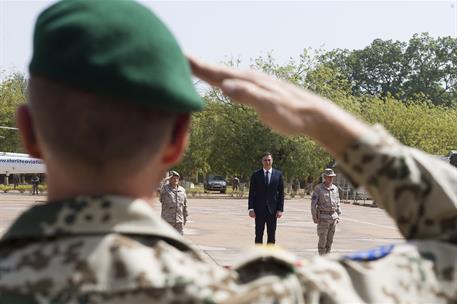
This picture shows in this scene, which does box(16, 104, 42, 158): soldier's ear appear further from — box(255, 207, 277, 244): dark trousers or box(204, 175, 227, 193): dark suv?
box(204, 175, 227, 193): dark suv

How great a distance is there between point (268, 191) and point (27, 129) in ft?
40.1

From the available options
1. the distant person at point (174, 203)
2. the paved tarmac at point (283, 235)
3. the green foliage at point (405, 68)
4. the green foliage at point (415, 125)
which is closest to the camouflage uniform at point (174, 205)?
the distant person at point (174, 203)

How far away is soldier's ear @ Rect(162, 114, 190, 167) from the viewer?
46.5 inches

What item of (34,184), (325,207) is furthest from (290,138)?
(325,207)

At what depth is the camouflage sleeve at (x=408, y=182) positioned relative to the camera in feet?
4.03

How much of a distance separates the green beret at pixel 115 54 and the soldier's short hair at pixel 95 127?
0.02 m

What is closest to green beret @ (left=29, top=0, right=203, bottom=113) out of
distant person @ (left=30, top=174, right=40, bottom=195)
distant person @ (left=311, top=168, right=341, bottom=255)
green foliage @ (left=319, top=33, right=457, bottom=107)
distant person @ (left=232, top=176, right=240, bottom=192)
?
distant person @ (left=311, top=168, right=341, bottom=255)

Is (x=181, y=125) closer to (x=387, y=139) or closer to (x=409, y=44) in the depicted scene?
(x=387, y=139)

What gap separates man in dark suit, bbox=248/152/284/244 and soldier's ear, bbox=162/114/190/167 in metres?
12.1

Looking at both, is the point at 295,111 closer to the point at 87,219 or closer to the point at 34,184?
the point at 87,219

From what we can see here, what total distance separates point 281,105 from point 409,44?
101 m

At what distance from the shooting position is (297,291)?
1.13 metres

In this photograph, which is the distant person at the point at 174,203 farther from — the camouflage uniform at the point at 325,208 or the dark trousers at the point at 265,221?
the camouflage uniform at the point at 325,208

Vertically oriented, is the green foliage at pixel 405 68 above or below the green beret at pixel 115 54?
above
